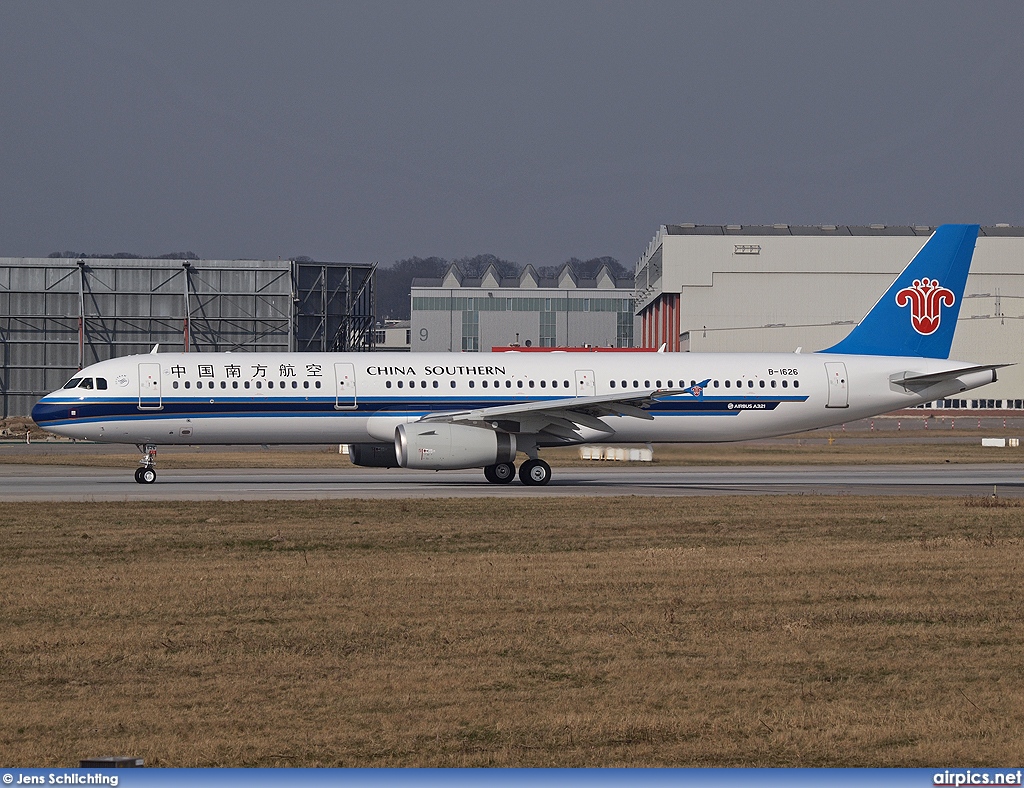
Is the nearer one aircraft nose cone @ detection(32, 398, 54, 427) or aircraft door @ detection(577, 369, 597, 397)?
aircraft nose cone @ detection(32, 398, 54, 427)

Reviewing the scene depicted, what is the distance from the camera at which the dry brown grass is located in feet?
27.4

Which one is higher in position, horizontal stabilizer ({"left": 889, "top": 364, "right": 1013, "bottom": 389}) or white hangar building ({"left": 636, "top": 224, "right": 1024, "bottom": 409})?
white hangar building ({"left": 636, "top": 224, "right": 1024, "bottom": 409})

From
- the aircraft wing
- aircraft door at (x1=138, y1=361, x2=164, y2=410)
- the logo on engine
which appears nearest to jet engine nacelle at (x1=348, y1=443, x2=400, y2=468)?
the aircraft wing

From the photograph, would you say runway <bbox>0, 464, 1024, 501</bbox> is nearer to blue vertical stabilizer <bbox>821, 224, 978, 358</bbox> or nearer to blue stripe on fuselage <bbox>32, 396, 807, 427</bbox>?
blue stripe on fuselage <bbox>32, 396, 807, 427</bbox>

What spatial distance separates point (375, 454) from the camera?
3484 centimetres

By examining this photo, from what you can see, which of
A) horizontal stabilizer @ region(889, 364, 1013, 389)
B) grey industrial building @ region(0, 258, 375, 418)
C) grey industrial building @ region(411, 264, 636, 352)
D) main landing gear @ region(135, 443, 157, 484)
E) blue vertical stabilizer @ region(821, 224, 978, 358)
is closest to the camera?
main landing gear @ region(135, 443, 157, 484)

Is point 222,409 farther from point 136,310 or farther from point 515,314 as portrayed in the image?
point 515,314

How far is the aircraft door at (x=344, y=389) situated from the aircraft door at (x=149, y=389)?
4764mm

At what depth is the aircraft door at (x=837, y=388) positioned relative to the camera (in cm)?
3634

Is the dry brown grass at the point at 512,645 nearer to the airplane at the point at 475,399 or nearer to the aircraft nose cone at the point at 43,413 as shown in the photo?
the airplane at the point at 475,399

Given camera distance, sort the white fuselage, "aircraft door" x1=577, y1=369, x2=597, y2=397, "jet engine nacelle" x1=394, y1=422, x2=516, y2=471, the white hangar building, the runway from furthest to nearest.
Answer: the white hangar building, "aircraft door" x1=577, y1=369, x2=597, y2=397, the white fuselage, "jet engine nacelle" x1=394, y1=422, x2=516, y2=471, the runway

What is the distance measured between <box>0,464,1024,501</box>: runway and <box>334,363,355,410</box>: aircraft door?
7.37 feet

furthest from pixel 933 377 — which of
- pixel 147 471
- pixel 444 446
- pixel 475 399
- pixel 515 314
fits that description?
pixel 515 314

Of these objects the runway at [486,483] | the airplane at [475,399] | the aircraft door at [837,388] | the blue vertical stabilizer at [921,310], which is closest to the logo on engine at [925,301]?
the blue vertical stabilizer at [921,310]
